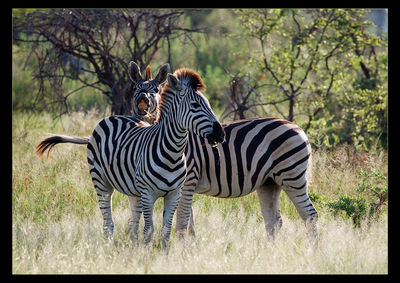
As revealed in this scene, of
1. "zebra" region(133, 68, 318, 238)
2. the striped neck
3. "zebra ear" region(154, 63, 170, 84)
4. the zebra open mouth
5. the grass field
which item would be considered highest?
"zebra ear" region(154, 63, 170, 84)

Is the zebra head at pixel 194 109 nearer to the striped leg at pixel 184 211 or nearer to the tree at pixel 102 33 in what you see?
the striped leg at pixel 184 211

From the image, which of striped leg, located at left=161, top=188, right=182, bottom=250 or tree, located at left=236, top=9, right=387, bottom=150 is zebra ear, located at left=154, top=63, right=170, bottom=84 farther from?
tree, located at left=236, top=9, right=387, bottom=150

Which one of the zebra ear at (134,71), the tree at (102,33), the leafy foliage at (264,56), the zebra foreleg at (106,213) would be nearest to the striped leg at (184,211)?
the zebra foreleg at (106,213)

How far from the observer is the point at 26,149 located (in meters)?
10.1

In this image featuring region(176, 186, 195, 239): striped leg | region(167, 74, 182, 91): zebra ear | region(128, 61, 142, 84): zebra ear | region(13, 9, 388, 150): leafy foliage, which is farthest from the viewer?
region(13, 9, 388, 150): leafy foliage

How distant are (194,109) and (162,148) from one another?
1.72 ft

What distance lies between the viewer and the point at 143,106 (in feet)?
20.7

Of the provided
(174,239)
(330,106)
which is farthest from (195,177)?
(330,106)

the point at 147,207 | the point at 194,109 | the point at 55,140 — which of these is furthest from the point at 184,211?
the point at 55,140

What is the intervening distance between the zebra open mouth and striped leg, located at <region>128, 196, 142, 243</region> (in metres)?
0.96

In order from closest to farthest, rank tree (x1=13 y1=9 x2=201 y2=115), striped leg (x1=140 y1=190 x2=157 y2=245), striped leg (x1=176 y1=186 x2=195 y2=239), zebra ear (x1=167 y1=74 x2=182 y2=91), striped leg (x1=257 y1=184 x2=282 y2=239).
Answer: zebra ear (x1=167 y1=74 x2=182 y2=91) < striped leg (x1=140 y1=190 x2=157 y2=245) < striped leg (x1=176 y1=186 x2=195 y2=239) < striped leg (x1=257 y1=184 x2=282 y2=239) < tree (x1=13 y1=9 x2=201 y2=115)

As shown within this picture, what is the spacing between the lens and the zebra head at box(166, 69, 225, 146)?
15.5 ft

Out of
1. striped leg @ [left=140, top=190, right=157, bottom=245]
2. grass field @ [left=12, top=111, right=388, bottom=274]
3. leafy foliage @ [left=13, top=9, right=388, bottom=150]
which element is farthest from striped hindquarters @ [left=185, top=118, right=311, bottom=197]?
leafy foliage @ [left=13, top=9, right=388, bottom=150]

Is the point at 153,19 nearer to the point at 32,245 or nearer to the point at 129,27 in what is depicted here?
the point at 129,27
